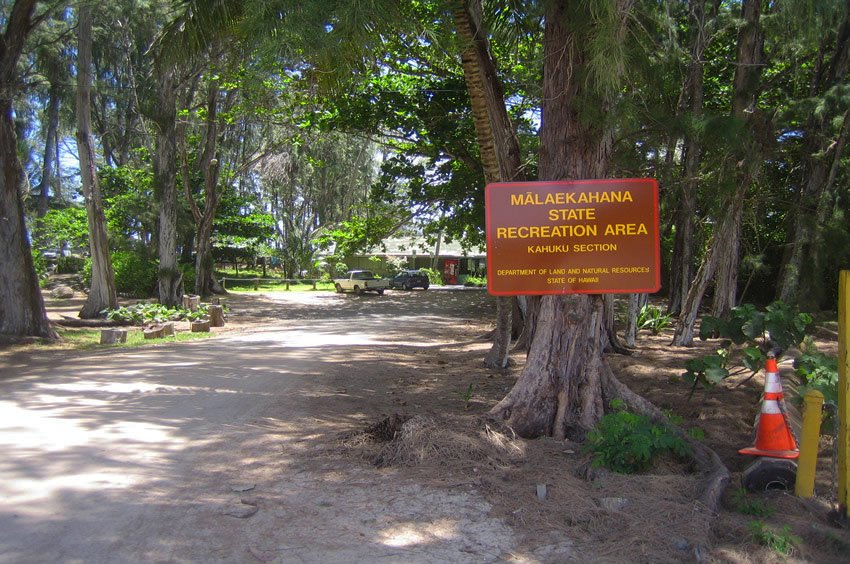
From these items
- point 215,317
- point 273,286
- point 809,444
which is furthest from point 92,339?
point 273,286

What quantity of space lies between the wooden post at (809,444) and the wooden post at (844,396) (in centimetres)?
21

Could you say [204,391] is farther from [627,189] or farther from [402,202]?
[402,202]

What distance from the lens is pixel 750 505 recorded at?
4609 mm

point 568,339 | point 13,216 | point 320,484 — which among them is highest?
point 13,216

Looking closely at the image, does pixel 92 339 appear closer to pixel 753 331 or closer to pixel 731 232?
pixel 731 232

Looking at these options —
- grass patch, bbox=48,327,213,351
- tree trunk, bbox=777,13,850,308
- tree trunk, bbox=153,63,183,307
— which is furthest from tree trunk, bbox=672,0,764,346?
tree trunk, bbox=153,63,183,307

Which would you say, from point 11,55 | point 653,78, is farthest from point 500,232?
point 11,55

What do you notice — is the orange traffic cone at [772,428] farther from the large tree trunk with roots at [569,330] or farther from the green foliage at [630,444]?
the large tree trunk with roots at [569,330]

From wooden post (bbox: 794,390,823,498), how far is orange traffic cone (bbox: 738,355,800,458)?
0.31 m

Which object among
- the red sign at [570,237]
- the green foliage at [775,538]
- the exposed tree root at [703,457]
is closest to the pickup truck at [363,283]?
the exposed tree root at [703,457]

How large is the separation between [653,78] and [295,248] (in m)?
46.9

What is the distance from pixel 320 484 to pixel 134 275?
26.4 m

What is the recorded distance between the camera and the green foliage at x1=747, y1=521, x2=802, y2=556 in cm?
399

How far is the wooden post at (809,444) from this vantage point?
466 centimetres
